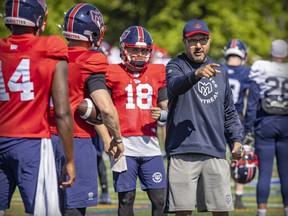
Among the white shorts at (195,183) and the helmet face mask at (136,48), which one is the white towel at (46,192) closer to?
the white shorts at (195,183)

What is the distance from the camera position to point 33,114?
5.44 metres

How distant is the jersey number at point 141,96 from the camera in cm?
787

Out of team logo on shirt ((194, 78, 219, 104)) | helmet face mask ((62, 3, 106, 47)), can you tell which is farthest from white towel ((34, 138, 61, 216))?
team logo on shirt ((194, 78, 219, 104))

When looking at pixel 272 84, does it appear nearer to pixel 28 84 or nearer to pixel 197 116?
pixel 197 116

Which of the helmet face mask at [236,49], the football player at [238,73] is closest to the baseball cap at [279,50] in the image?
the football player at [238,73]

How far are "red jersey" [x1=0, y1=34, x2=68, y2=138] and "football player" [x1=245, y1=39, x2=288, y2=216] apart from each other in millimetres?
4786

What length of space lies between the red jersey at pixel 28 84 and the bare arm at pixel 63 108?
45 mm

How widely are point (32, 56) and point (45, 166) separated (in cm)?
71

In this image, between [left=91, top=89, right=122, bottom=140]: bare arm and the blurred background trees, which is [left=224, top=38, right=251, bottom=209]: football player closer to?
[left=91, top=89, right=122, bottom=140]: bare arm

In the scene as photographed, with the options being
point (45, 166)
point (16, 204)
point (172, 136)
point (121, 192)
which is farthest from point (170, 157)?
point (16, 204)

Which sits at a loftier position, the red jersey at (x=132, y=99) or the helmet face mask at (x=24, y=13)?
the helmet face mask at (x=24, y=13)

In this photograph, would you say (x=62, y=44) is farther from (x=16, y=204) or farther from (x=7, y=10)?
(x=16, y=204)

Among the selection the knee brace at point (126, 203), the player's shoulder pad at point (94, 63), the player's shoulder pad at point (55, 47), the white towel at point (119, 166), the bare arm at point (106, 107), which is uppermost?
the player's shoulder pad at point (55, 47)

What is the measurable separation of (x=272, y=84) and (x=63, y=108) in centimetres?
486
